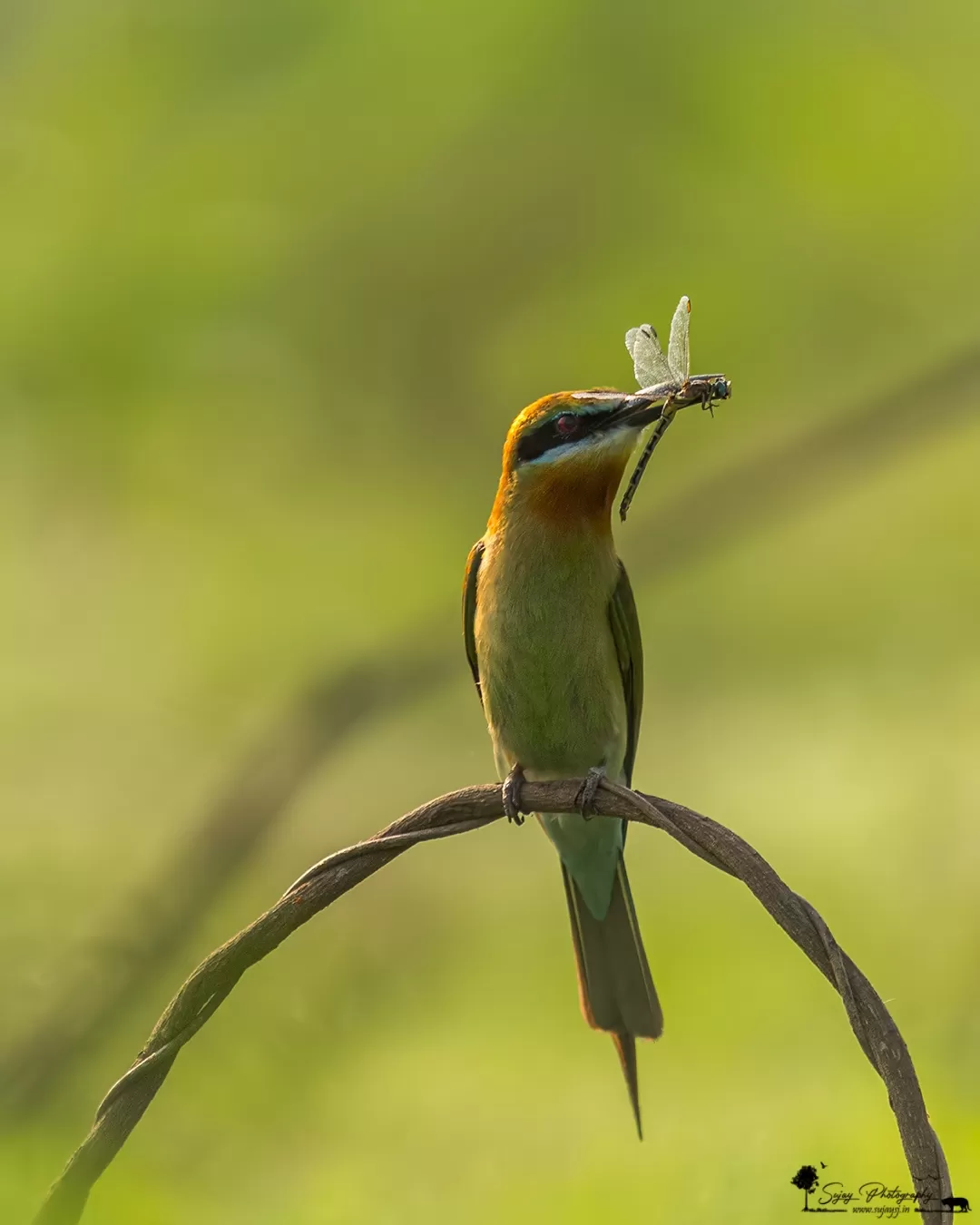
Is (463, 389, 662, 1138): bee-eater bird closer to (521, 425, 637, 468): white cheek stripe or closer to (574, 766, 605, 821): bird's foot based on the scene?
(521, 425, 637, 468): white cheek stripe

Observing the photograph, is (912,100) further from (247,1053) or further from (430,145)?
(247,1053)

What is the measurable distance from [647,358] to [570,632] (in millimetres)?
439

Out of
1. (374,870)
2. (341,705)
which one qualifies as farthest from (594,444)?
(341,705)

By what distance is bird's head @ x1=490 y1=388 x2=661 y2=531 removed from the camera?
201 cm

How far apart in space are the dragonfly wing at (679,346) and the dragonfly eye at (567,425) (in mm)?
161

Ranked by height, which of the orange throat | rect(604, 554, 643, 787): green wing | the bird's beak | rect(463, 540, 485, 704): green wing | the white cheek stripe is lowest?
rect(604, 554, 643, 787): green wing

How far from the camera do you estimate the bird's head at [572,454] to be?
79.2 inches

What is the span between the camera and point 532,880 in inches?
193

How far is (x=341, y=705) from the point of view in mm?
3439

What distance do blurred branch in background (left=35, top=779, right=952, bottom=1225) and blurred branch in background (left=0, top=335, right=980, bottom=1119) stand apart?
1.27 m

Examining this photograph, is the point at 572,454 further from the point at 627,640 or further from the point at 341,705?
the point at 341,705

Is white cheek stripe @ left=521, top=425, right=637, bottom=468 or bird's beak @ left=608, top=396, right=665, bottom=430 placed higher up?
bird's beak @ left=608, top=396, right=665, bottom=430

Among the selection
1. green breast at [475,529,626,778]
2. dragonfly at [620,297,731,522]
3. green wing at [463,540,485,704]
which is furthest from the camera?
green wing at [463,540,485,704]

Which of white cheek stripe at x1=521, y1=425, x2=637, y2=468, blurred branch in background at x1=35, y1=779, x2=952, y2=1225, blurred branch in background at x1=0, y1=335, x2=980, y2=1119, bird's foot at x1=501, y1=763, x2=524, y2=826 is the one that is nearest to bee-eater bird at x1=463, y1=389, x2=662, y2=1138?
white cheek stripe at x1=521, y1=425, x2=637, y2=468
